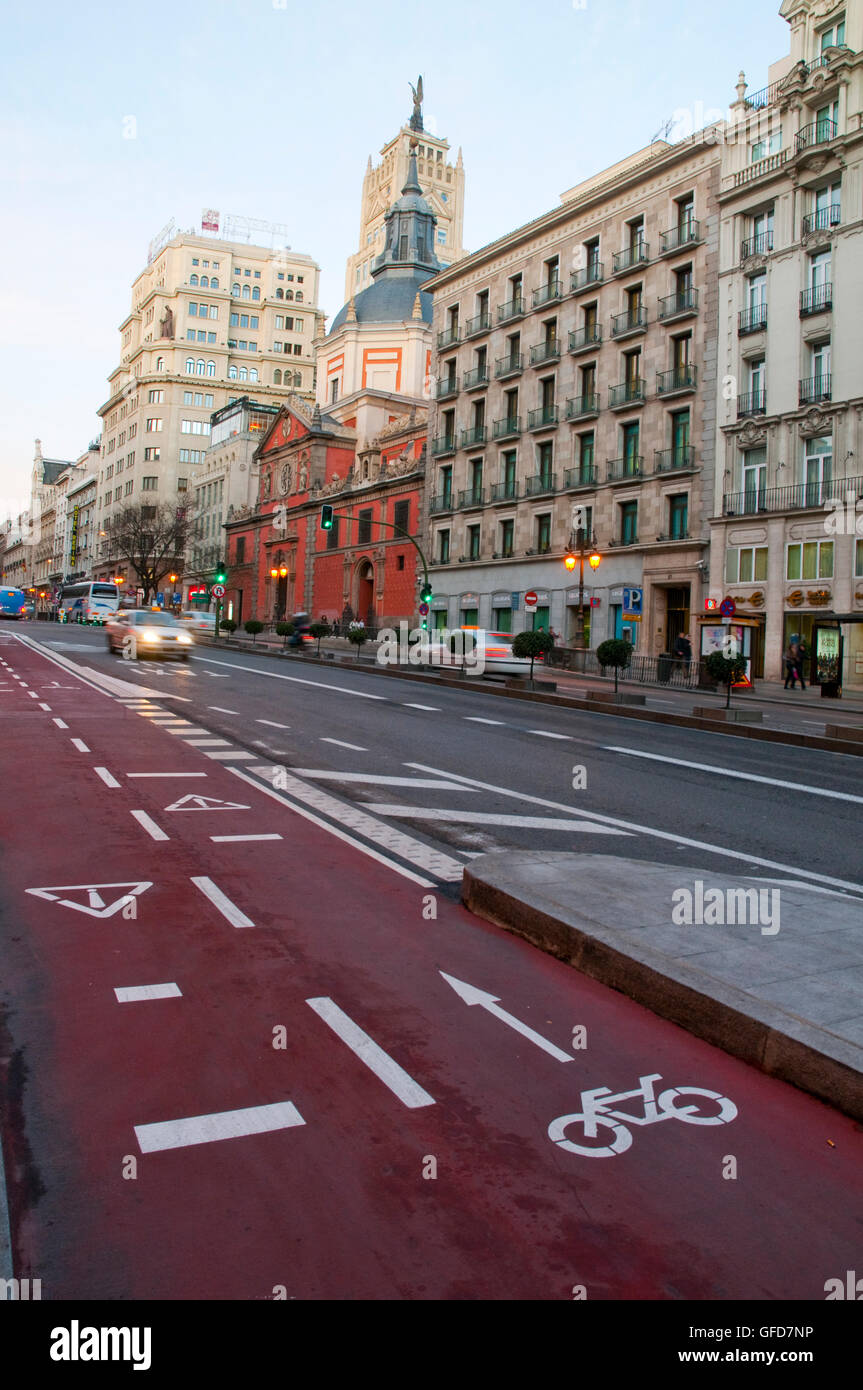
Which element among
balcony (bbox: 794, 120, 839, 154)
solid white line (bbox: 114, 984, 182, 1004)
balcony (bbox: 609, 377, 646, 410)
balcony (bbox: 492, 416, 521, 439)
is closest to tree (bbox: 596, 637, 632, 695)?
balcony (bbox: 609, 377, 646, 410)

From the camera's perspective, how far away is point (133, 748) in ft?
42.9

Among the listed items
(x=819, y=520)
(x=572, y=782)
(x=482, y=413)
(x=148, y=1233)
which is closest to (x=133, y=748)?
(x=572, y=782)

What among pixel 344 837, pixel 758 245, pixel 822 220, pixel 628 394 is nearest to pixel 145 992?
pixel 344 837

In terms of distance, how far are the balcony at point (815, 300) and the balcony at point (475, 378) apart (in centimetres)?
2026

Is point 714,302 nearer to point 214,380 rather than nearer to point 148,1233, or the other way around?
point 148,1233

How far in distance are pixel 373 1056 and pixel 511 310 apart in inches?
2029

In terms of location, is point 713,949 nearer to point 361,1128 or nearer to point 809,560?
point 361,1128

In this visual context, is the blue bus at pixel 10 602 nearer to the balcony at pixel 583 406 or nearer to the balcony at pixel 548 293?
the balcony at pixel 548 293

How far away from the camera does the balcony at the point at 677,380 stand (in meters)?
39.3

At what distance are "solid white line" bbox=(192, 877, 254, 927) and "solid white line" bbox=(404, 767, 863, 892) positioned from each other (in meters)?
4.39

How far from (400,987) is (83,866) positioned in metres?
3.26

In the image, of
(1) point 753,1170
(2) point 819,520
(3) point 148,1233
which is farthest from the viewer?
(2) point 819,520

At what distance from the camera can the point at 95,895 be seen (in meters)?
6.37
